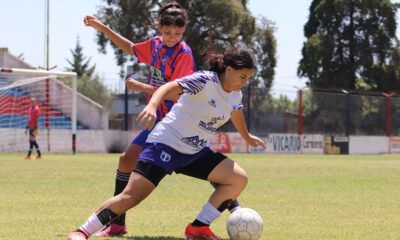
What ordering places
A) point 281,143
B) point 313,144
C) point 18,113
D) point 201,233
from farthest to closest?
1. point 313,144
2. point 281,143
3. point 18,113
4. point 201,233

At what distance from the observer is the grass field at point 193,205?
17.0 ft

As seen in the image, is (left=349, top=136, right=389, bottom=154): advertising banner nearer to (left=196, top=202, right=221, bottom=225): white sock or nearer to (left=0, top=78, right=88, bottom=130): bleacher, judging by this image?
(left=0, top=78, right=88, bottom=130): bleacher

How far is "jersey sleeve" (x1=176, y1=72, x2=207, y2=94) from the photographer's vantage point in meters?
4.11

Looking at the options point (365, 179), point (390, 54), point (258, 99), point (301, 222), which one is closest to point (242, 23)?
point (258, 99)

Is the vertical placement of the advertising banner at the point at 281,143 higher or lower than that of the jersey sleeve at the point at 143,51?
lower

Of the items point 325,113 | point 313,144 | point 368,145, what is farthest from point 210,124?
point 368,145

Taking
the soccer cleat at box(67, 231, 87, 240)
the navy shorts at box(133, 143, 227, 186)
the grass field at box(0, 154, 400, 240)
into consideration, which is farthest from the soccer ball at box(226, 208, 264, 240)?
the soccer cleat at box(67, 231, 87, 240)

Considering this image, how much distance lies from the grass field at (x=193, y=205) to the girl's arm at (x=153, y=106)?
57.4 inches

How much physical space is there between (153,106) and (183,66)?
1.36m

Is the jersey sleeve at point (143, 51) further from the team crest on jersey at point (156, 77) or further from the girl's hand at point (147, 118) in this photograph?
the girl's hand at point (147, 118)

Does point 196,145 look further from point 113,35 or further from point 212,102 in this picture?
point 113,35

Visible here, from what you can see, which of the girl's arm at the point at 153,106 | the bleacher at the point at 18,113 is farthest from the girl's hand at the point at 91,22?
the bleacher at the point at 18,113

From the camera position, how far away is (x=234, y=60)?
4328 mm

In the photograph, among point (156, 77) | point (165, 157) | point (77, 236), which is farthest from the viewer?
point (156, 77)
